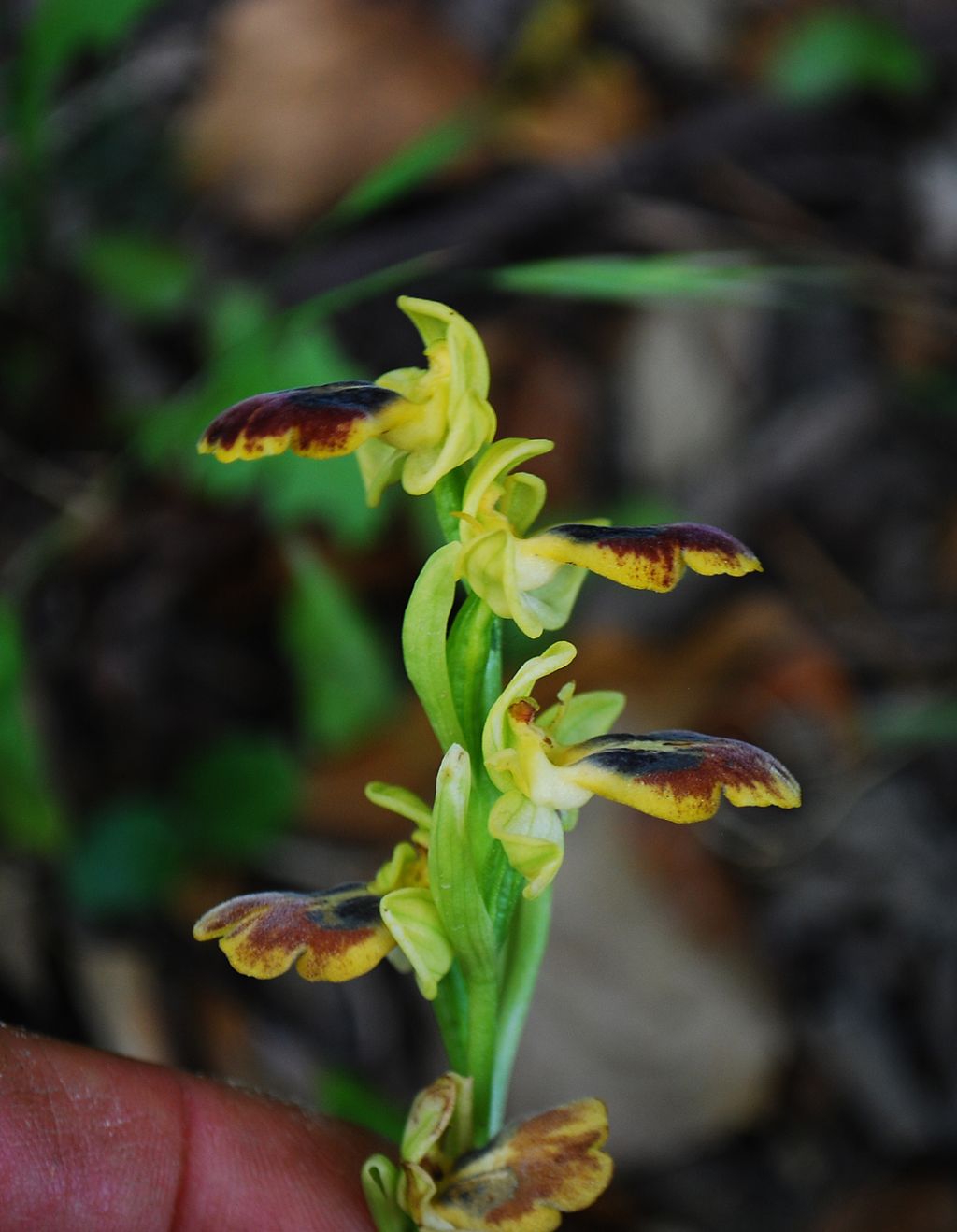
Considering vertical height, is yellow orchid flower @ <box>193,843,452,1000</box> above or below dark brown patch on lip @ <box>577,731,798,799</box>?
below

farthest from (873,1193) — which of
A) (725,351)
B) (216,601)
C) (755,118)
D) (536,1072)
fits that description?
(755,118)

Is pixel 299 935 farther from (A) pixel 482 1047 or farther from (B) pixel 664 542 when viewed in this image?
(B) pixel 664 542

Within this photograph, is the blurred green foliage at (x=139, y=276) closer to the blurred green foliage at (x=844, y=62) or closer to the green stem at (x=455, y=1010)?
the blurred green foliage at (x=844, y=62)

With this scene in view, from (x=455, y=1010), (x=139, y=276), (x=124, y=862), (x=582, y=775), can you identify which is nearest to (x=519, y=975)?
(x=455, y=1010)

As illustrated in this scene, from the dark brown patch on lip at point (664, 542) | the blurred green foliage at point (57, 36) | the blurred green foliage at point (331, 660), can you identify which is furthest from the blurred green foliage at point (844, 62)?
the dark brown patch on lip at point (664, 542)

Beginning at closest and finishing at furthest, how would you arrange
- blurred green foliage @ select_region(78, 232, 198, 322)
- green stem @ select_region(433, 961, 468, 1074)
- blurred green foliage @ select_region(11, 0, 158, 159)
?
green stem @ select_region(433, 961, 468, 1074) → blurred green foliage @ select_region(11, 0, 158, 159) → blurred green foliage @ select_region(78, 232, 198, 322)

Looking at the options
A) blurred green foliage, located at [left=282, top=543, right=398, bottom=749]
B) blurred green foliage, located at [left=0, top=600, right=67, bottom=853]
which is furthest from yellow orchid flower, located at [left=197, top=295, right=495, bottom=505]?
blurred green foliage, located at [left=282, top=543, right=398, bottom=749]

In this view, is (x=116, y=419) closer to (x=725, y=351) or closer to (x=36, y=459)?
(x=36, y=459)

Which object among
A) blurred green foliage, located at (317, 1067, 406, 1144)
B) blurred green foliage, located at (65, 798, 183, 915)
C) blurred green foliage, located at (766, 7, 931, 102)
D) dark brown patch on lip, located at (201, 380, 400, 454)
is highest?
blurred green foliage, located at (766, 7, 931, 102)

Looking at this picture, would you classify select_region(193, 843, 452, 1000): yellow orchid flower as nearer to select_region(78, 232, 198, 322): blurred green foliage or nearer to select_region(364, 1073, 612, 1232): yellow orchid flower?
select_region(364, 1073, 612, 1232): yellow orchid flower
